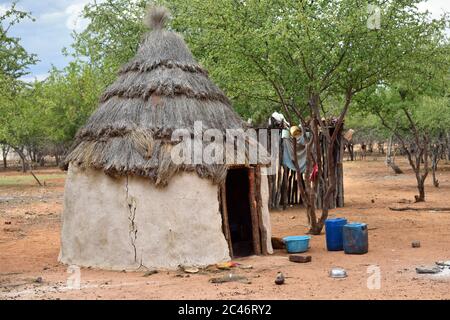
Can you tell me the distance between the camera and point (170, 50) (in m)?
10.6

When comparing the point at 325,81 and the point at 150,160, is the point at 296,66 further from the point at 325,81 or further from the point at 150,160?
the point at 150,160

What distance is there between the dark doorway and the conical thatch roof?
7.64 ft

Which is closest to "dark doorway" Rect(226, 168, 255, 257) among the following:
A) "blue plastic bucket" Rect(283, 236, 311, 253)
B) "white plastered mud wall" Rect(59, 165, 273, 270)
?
"blue plastic bucket" Rect(283, 236, 311, 253)

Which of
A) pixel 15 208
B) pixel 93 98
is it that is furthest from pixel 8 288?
pixel 93 98

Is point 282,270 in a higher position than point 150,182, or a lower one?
lower

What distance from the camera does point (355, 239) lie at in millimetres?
10352

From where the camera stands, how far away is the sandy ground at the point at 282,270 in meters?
7.51

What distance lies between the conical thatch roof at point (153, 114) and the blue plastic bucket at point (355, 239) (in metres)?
2.50

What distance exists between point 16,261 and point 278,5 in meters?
6.77

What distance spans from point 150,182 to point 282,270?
2.36m

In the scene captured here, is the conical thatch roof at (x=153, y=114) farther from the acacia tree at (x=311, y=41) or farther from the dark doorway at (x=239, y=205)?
the dark doorway at (x=239, y=205)

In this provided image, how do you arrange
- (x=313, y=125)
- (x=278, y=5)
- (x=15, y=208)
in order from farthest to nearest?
(x=15, y=208)
(x=313, y=125)
(x=278, y=5)

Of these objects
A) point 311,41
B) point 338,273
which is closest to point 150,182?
point 338,273

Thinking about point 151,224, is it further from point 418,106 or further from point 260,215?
point 418,106
